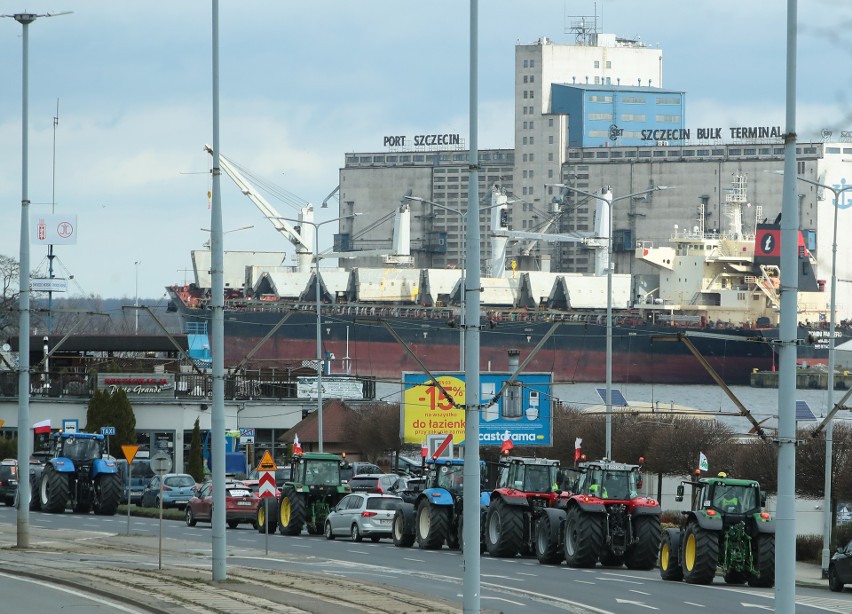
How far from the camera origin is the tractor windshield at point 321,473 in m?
34.8

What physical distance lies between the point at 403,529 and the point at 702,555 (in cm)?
903

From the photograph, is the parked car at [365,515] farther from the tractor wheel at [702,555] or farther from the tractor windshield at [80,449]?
the tractor wheel at [702,555]

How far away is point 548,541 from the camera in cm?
2714

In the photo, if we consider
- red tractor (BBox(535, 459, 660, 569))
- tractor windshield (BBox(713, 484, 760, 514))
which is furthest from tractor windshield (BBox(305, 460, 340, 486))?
tractor windshield (BBox(713, 484, 760, 514))

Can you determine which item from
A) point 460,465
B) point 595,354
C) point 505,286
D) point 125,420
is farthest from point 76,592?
point 505,286

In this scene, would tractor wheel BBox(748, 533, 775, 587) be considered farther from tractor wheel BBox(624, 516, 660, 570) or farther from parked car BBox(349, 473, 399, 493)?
parked car BBox(349, 473, 399, 493)

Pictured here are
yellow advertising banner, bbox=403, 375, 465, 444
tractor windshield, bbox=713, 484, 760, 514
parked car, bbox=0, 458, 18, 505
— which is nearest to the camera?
tractor windshield, bbox=713, 484, 760, 514

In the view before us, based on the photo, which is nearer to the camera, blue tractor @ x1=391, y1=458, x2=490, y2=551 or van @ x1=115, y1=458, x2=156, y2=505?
blue tractor @ x1=391, y1=458, x2=490, y2=551

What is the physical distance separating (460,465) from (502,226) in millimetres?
131614

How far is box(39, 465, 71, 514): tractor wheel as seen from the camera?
1567 inches

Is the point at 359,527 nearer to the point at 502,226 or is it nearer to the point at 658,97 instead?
the point at 502,226

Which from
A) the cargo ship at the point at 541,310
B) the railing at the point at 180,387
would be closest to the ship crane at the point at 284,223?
the cargo ship at the point at 541,310

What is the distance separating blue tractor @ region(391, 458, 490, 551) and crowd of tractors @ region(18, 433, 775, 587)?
20mm

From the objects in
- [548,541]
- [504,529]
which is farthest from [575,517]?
[504,529]
